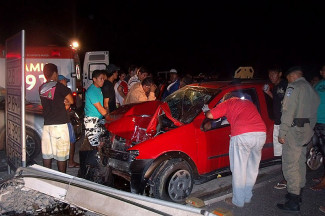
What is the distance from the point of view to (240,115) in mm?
4359

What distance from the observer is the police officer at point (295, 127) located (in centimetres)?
439

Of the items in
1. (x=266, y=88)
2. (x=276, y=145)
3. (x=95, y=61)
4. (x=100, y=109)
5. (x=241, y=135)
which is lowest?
(x=276, y=145)

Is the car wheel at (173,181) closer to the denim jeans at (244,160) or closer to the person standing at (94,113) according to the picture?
the denim jeans at (244,160)

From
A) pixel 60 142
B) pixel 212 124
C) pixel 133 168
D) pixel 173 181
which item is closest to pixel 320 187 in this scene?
pixel 212 124

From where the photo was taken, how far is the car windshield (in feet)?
16.5

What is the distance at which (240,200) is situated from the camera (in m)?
4.52

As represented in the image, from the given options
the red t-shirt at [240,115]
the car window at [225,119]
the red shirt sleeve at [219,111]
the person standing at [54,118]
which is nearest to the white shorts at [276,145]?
the car window at [225,119]

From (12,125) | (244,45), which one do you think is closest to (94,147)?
(12,125)

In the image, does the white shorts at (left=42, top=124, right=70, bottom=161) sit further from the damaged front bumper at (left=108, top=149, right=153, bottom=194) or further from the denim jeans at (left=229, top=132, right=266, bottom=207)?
the denim jeans at (left=229, top=132, right=266, bottom=207)

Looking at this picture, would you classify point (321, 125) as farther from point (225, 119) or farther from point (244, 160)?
point (244, 160)

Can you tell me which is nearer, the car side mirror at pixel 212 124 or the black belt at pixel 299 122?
the black belt at pixel 299 122

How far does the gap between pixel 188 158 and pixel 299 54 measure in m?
24.5

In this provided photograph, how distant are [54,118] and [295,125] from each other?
347 cm

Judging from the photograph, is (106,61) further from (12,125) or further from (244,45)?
(244,45)
